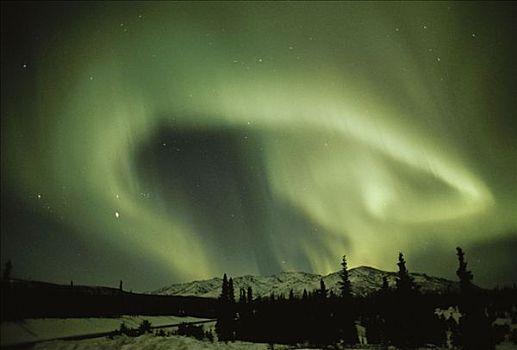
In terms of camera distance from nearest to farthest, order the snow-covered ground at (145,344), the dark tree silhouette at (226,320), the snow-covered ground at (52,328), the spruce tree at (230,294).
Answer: the snow-covered ground at (52,328) → the snow-covered ground at (145,344) → the dark tree silhouette at (226,320) → the spruce tree at (230,294)

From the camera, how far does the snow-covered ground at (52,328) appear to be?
3121 centimetres

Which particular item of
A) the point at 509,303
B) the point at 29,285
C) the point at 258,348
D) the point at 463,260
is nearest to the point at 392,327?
the point at 463,260

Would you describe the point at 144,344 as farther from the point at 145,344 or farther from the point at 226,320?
the point at 226,320

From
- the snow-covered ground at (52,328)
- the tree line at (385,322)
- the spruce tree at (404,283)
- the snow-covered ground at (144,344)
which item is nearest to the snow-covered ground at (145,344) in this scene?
the snow-covered ground at (144,344)

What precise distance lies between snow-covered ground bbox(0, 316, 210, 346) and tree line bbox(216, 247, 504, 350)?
13.2m

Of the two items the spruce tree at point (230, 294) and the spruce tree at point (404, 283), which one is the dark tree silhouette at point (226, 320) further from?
the spruce tree at point (404, 283)

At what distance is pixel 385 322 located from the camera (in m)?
48.5

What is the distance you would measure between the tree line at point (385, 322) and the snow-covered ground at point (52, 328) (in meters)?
13.2

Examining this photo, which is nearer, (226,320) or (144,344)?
(144,344)

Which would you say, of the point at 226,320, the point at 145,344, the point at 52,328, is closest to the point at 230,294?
the point at 226,320

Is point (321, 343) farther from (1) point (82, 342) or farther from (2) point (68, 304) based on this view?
(2) point (68, 304)

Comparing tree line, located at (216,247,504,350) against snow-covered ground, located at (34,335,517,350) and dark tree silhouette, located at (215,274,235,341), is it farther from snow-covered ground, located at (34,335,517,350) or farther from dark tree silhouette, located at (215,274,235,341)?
snow-covered ground, located at (34,335,517,350)

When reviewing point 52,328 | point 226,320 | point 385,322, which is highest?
point 226,320

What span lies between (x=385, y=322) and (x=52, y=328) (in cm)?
3739
